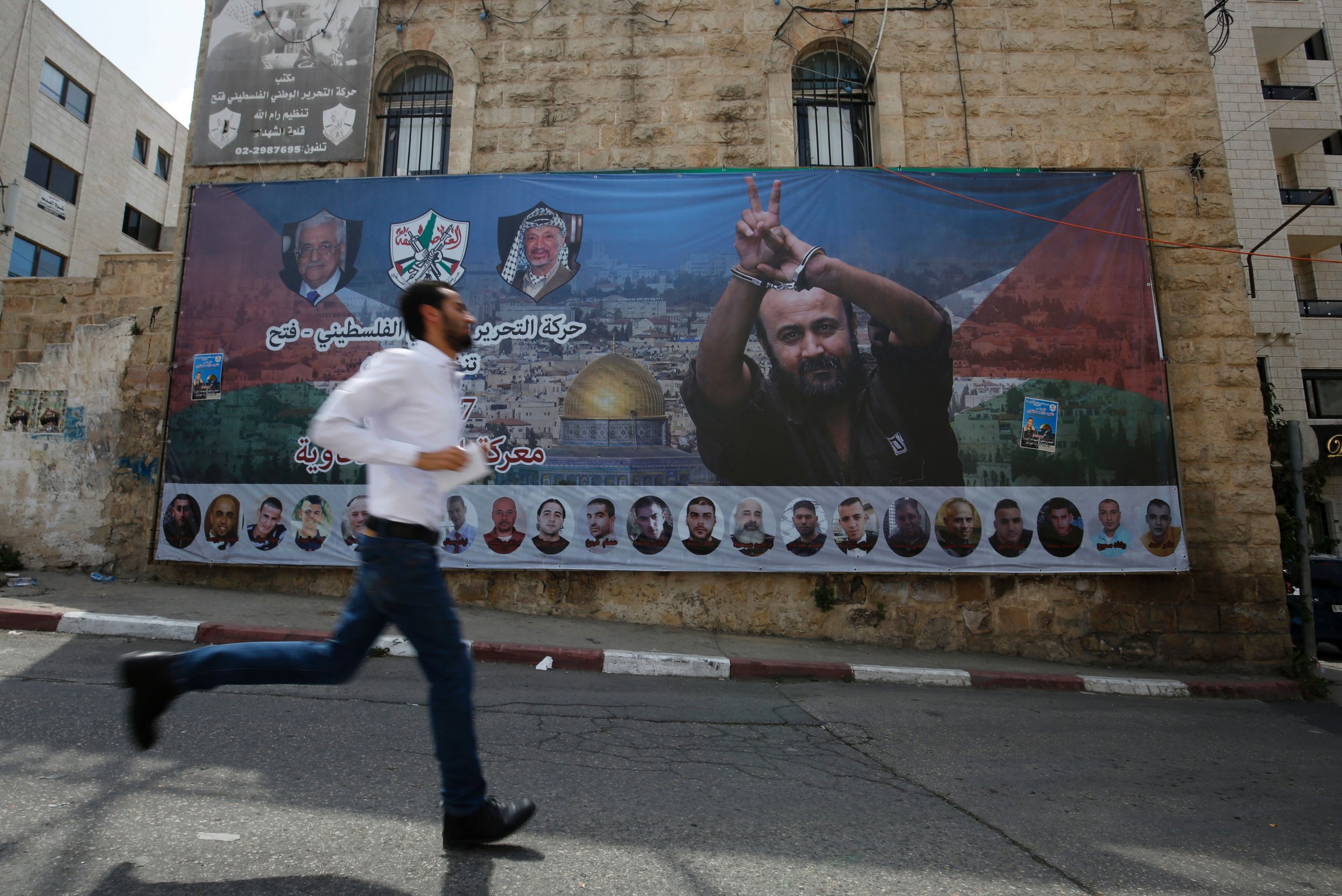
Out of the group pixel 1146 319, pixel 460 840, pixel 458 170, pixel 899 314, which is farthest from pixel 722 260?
pixel 460 840

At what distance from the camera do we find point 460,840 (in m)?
2.08

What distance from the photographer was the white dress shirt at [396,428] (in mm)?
2148

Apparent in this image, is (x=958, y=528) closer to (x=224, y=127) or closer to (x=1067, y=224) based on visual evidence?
(x=1067, y=224)

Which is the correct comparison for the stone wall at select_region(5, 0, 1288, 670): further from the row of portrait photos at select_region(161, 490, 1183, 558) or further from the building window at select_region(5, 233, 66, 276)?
the building window at select_region(5, 233, 66, 276)

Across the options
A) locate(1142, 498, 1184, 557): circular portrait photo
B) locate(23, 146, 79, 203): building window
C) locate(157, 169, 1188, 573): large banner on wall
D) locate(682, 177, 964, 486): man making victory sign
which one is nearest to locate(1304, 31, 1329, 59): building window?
locate(157, 169, 1188, 573): large banner on wall

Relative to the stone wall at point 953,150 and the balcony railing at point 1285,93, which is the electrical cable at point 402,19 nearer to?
the stone wall at point 953,150

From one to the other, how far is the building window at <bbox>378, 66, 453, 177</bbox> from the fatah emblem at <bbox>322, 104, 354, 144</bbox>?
1.59 ft

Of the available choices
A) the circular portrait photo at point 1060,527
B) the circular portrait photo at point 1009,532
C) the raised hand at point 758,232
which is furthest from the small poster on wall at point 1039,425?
the raised hand at point 758,232

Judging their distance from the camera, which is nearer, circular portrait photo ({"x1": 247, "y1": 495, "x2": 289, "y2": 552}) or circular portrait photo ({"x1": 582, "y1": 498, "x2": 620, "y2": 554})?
circular portrait photo ({"x1": 582, "y1": 498, "x2": 620, "y2": 554})

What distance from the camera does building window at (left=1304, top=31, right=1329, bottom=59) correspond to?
66.0 feet

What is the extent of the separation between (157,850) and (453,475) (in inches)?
51.2

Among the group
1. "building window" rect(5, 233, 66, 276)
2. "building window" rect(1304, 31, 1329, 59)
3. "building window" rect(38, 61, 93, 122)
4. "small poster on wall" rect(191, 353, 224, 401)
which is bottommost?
"small poster on wall" rect(191, 353, 224, 401)

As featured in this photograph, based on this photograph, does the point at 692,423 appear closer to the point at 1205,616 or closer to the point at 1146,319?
the point at 1146,319

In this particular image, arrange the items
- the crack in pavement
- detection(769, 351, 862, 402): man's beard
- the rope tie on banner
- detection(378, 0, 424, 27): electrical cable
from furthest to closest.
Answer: detection(378, 0, 424, 27): electrical cable, the rope tie on banner, detection(769, 351, 862, 402): man's beard, the crack in pavement
